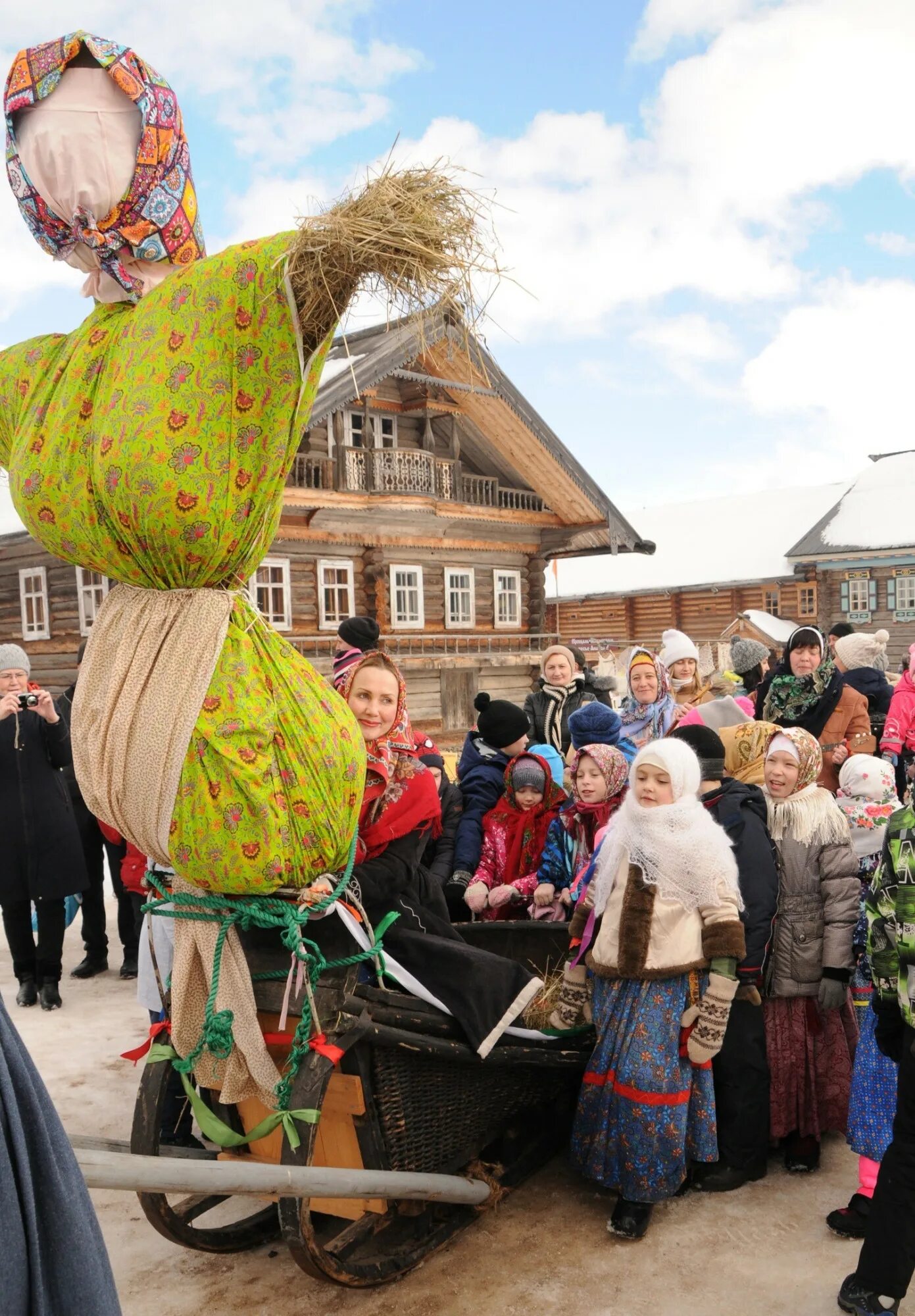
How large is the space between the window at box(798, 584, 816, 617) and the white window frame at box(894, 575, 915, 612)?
233 cm

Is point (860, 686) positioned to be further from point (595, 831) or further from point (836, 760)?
point (595, 831)

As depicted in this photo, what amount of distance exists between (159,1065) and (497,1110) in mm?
1142

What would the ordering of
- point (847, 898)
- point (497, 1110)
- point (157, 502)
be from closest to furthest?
point (157, 502) → point (497, 1110) → point (847, 898)

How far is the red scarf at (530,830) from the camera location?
4.71 meters

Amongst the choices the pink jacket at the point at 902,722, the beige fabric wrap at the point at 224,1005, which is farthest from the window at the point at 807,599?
the beige fabric wrap at the point at 224,1005

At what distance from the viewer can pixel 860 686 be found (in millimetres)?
6973

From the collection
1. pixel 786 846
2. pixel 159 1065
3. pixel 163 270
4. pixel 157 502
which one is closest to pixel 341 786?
pixel 157 502

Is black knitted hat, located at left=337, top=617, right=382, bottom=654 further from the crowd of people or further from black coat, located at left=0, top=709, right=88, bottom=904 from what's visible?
black coat, located at left=0, top=709, right=88, bottom=904

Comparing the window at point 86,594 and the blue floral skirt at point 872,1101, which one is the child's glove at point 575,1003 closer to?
the blue floral skirt at point 872,1101

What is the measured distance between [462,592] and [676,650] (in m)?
10.5

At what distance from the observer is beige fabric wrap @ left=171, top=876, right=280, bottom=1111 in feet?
8.20

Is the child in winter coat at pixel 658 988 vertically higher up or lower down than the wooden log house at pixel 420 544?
lower down

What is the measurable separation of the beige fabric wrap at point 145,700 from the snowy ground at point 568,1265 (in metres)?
1.45

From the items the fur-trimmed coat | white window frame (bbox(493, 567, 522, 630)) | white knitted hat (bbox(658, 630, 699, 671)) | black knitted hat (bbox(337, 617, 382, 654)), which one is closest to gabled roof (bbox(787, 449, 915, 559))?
white window frame (bbox(493, 567, 522, 630))
